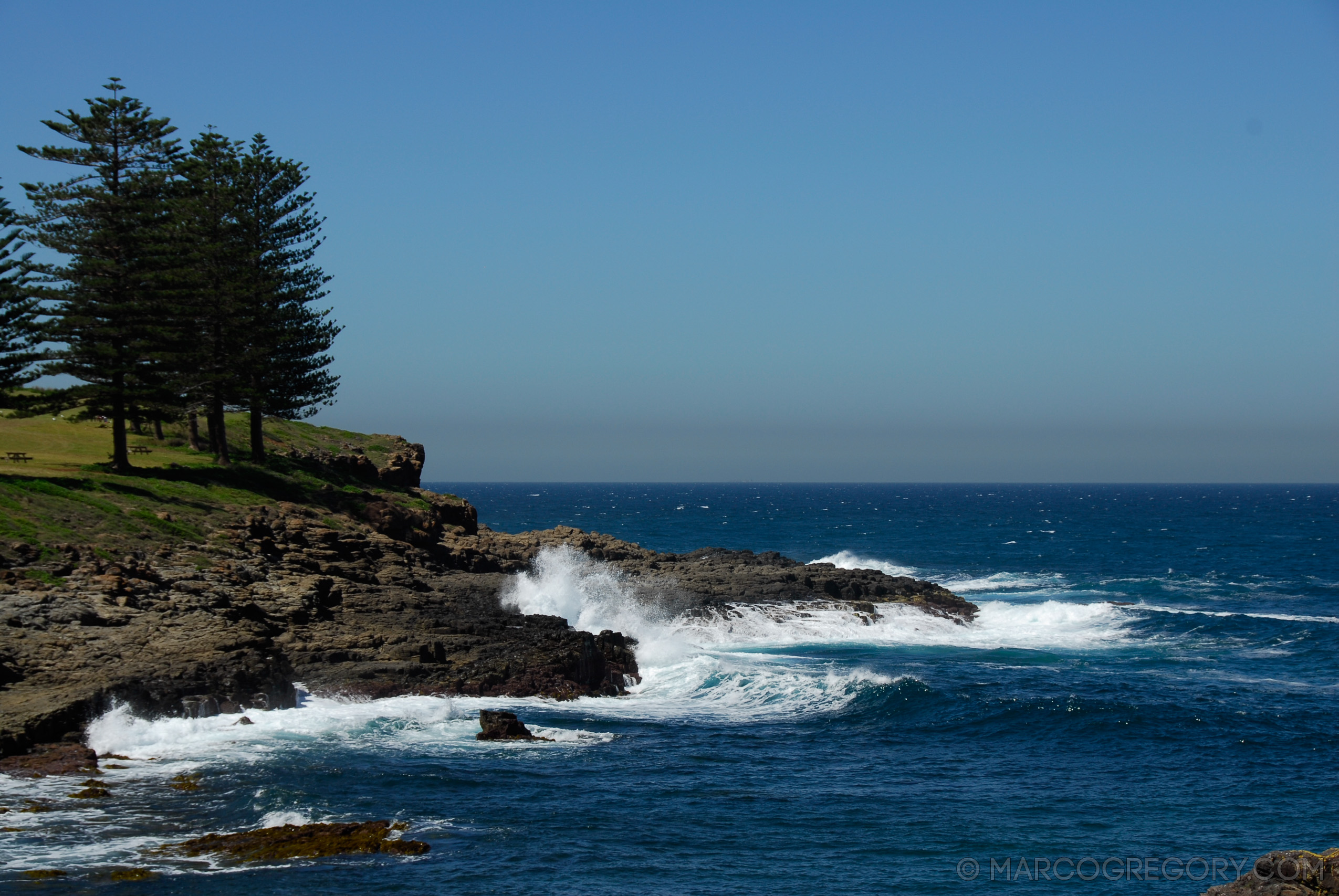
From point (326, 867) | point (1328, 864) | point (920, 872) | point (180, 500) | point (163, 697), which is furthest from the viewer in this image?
point (180, 500)

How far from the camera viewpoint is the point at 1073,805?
1875 centimetres

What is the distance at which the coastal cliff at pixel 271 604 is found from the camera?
21297 millimetres

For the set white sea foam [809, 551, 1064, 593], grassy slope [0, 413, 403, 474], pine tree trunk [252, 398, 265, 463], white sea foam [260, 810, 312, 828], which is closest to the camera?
white sea foam [260, 810, 312, 828]

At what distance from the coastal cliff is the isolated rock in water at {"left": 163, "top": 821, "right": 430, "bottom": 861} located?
5.69m

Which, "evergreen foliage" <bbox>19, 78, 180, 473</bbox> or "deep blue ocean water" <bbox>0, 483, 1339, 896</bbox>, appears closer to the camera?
"deep blue ocean water" <bbox>0, 483, 1339, 896</bbox>

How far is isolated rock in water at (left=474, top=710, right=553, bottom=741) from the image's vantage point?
21656mm

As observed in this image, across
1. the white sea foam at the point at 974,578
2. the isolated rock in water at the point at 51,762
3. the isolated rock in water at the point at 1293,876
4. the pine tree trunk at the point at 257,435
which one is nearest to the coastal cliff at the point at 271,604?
the isolated rock in water at the point at 51,762

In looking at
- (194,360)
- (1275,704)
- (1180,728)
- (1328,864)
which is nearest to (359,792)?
(1328,864)

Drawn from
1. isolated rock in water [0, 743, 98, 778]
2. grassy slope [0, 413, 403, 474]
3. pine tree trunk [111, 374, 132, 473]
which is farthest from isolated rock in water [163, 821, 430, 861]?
pine tree trunk [111, 374, 132, 473]

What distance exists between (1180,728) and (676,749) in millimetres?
12126

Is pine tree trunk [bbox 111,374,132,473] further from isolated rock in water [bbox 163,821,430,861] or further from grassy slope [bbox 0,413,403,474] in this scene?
isolated rock in water [bbox 163,821,430,861]

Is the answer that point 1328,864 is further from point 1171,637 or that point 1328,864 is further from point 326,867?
point 1171,637

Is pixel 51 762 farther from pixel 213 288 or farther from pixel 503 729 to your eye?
pixel 213 288

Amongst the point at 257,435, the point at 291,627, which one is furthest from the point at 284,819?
the point at 257,435
